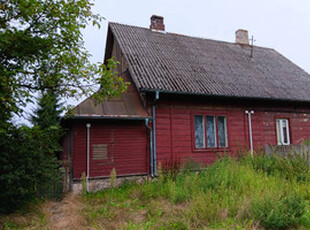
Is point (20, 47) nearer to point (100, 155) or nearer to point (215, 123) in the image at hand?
point (100, 155)

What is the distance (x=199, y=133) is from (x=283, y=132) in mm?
4582

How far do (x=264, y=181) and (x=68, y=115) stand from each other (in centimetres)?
534

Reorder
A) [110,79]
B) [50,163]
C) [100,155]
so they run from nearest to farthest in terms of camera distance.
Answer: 1. [110,79]
2. [50,163]
3. [100,155]

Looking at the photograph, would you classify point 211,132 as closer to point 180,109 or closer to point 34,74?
point 180,109

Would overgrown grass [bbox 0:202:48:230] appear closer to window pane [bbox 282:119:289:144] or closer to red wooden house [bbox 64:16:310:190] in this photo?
red wooden house [bbox 64:16:310:190]

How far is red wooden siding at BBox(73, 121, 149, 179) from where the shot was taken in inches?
335

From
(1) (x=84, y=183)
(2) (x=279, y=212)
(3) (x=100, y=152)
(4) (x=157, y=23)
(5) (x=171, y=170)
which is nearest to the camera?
(2) (x=279, y=212)

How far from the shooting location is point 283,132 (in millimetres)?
12367

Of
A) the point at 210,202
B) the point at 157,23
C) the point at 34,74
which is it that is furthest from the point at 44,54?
the point at 157,23

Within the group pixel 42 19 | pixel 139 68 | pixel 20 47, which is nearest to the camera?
pixel 20 47

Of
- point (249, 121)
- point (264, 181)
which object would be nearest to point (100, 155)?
point (264, 181)

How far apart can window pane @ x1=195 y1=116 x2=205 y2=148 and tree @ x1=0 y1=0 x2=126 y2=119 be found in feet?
15.7

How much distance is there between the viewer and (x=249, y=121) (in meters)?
11.4

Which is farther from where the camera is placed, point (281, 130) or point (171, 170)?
point (281, 130)
